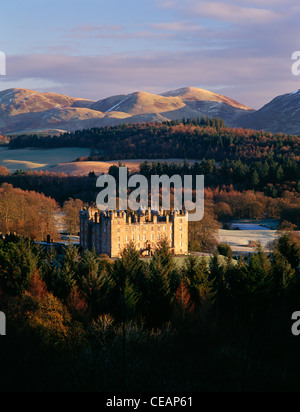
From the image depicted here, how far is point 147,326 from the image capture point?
4406cm

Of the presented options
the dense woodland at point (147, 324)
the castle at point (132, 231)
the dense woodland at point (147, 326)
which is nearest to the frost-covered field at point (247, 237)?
the castle at point (132, 231)

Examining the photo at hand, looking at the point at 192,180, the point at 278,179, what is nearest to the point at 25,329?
the point at 278,179

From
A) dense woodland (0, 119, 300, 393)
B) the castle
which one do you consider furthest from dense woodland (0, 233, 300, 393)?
the castle

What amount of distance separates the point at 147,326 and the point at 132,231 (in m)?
31.8

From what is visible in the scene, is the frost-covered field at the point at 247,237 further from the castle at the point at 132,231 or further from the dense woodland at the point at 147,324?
the dense woodland at the point at 147,324

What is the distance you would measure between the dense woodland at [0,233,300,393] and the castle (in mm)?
22096

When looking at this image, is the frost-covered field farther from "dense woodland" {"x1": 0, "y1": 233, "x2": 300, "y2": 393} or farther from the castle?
"dense woodland" {"x1": 0, "y1": 233, "x2": 300, "y2": 393}

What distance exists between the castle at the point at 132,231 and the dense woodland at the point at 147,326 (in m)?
22.1

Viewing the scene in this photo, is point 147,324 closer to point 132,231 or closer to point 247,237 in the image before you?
point 132,231

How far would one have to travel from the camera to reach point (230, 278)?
47875mm

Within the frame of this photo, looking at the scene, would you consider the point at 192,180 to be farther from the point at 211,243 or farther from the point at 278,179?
the point at 211,243

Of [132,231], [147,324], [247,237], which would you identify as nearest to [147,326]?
[147,324]

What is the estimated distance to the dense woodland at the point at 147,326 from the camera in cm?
3638
